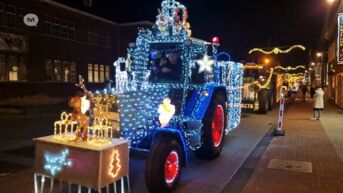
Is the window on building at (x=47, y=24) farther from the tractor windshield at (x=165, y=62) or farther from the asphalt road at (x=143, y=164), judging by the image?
the tractor windshield at (x=165, y=62)

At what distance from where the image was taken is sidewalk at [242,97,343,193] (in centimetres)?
666

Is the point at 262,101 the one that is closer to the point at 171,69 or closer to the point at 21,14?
the point at 171,69

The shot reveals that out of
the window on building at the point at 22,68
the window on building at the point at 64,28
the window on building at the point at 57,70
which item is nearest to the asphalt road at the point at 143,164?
the window on building at the point at 22,68

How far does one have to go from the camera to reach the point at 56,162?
17.0ft

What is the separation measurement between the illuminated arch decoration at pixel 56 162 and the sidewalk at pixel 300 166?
332 centimetres

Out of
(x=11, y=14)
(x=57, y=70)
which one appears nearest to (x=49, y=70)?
(x=57, y=70)

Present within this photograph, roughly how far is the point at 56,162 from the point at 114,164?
880mm

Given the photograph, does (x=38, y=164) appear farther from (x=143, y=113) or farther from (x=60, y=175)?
(x=143, y=113)

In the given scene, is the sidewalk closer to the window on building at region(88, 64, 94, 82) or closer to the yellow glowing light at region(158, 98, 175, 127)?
the yellow glowing light at region(158, 98, 175, 127)

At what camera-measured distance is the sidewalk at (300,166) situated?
6656 millimetres

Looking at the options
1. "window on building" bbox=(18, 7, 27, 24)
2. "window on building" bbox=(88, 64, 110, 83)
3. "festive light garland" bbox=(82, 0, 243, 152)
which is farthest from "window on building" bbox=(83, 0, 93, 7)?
"festive light garland" bbox=(82, 0, 243, 152)

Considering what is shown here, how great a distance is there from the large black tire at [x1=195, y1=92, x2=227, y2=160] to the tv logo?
62.4 feet

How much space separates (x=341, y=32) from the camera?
18.5 meters

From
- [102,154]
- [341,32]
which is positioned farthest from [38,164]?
[341,32]
